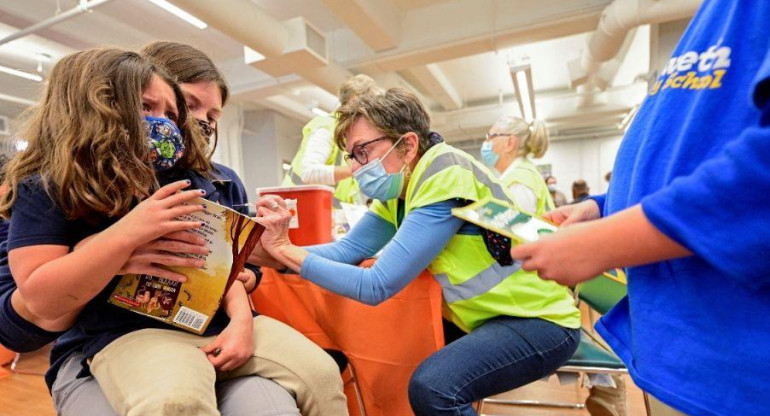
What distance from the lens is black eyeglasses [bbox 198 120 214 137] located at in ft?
4.18

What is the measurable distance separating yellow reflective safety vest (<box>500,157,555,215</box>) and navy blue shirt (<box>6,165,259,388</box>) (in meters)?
2.12

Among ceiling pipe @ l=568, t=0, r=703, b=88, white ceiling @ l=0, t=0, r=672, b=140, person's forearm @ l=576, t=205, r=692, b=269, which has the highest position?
white ceiling @ l=0, t=0, r=672, b=140

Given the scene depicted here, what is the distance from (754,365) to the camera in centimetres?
52

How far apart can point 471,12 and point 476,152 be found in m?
7.10

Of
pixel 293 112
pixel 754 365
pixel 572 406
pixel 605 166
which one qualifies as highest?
pixel 293 112

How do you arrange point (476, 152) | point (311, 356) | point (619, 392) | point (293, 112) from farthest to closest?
point (476, 152)
point (293, 112)
point (619, 392)
point (311, 356)

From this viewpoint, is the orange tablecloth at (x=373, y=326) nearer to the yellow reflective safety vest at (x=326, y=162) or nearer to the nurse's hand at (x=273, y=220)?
the nurse's hand at (x=273, y=220)

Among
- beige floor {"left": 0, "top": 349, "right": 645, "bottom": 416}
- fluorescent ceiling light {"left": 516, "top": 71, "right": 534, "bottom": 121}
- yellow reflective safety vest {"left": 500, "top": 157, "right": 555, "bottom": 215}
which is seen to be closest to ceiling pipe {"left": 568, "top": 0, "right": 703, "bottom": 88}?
fluorescent ceiling light {"left": 516, "top": 71, "right": 534, "bottom": 121}

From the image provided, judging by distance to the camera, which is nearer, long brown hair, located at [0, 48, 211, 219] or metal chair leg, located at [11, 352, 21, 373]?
long brown hair, located at [0, 48, 211, 219]

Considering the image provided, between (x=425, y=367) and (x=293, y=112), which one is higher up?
(x=293, y=112)

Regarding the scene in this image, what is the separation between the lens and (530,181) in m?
2.69

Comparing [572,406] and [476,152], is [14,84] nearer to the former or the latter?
[572,406]

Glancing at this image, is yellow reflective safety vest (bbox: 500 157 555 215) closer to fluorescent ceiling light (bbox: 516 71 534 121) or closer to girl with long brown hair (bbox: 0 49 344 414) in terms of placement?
girl with long brown hair (bbox: 0 49 344 414)

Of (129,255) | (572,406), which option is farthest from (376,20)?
(129,255)
